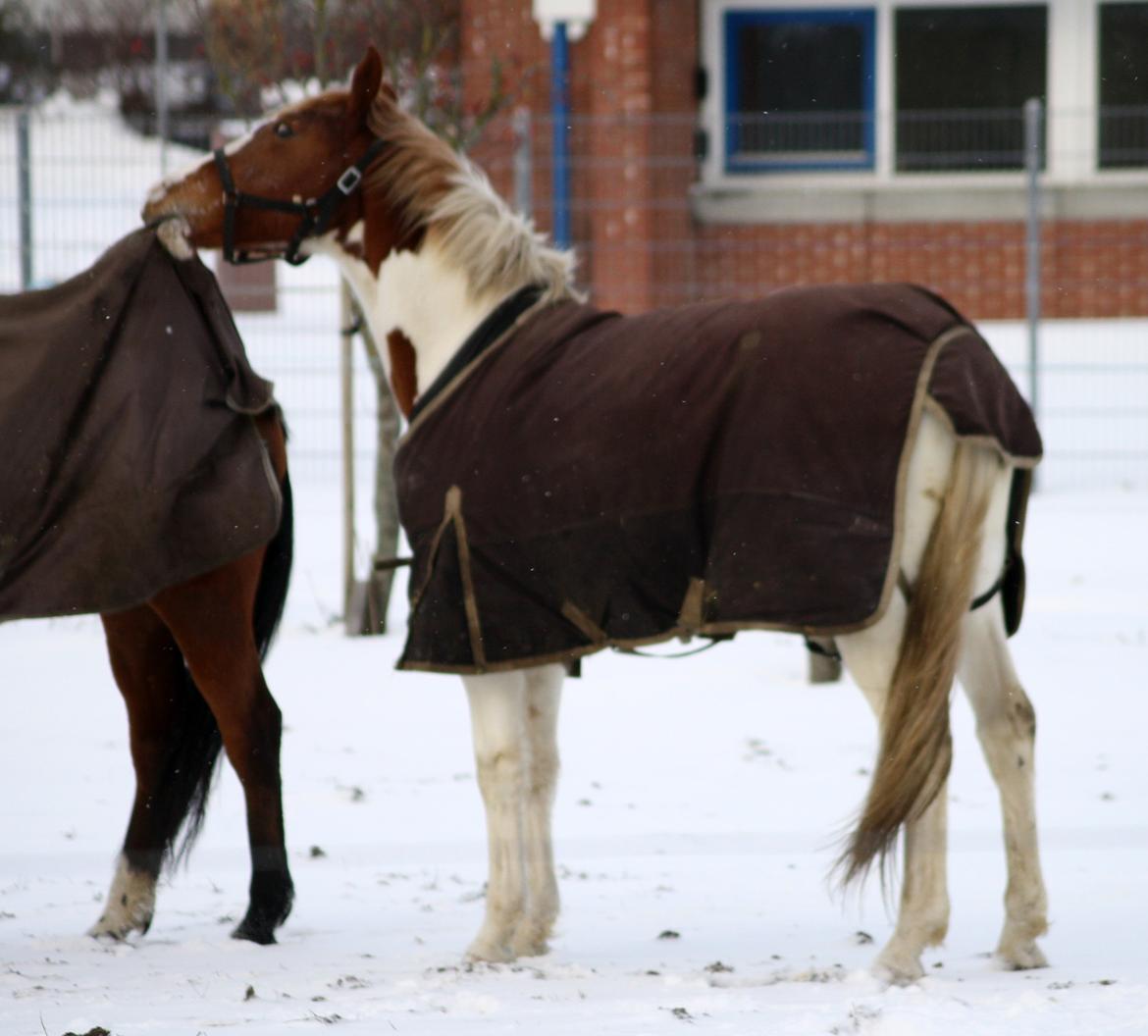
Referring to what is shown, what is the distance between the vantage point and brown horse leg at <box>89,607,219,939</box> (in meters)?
3.92

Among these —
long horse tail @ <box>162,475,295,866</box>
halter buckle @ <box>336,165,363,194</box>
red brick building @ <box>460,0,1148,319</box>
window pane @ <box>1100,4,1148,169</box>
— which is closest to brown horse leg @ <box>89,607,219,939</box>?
long horse tail @ <box>162,475,295,866</box>

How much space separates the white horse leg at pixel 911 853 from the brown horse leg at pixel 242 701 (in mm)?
1334

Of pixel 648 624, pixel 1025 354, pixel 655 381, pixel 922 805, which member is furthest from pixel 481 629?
pixel 1025 354

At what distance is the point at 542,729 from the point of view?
375 cm

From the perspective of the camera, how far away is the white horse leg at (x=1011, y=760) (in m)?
3.32

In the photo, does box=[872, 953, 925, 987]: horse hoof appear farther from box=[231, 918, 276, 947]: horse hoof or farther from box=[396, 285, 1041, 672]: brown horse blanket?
box=[231, 918, 276, 947]: horse hoof

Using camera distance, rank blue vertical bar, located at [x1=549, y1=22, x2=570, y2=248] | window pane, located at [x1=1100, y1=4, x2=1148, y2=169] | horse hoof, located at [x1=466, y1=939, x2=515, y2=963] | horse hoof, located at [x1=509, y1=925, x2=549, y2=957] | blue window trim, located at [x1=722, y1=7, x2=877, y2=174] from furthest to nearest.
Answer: window pane, located at [x1=1100, y1=4, x2=1148, y2=169]
blue window trim, located at [x1=722, y1=7, x2=877, y2=174]
blue vertical bar, located at [x1=549, y1=22, x2=570, y2=248]
horse hoof, located at [x1=509, y1=925, x2=549, y2=957]
horse hoof, located at [x1=466, y1=939, x2=515, y2=963]

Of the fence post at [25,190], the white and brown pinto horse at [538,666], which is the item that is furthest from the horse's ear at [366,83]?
the fence post at [25,190]

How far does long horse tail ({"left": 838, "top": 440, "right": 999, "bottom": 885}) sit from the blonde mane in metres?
0.99

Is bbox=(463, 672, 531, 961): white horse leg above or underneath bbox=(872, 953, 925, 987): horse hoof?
above

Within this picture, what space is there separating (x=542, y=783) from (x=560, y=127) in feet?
24.8

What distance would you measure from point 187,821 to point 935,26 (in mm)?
10323

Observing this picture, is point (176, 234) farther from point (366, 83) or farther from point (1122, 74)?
point (1122, 74)

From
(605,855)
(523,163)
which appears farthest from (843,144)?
(605,855)
